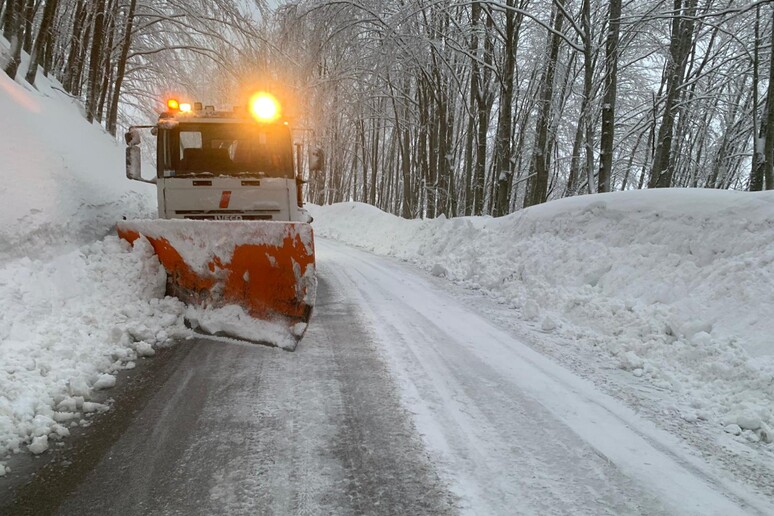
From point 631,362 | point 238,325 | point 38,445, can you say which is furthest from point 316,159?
point 38,445

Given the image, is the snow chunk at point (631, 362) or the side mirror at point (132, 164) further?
the side mirror at point (132, 164)

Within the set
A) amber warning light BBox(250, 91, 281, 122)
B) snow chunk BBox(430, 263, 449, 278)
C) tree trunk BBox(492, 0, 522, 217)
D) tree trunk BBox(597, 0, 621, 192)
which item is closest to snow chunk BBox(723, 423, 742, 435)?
amber warning light BBox(250, 91, 281, 122)

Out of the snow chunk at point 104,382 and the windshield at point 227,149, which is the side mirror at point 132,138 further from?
the snow chunk at point 104,382

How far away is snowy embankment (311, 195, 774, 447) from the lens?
380 centimetres

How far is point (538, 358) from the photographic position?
4449 millimetres

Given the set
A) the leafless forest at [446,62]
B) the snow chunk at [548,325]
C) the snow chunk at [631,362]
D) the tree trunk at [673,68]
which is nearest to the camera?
the snow chunk at [631,362]

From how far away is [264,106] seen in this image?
20.2 feet

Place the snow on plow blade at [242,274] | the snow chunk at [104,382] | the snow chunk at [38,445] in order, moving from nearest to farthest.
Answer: the snow chunk at [38,445] < the snow chunk at [104,382] < the snow on plow blade at [242,274]

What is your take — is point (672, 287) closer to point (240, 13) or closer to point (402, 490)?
point (402, 490)

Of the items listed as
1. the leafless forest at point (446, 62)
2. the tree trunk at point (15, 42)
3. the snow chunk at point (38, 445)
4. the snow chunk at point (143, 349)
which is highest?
the leafless forest at point (446, 62)

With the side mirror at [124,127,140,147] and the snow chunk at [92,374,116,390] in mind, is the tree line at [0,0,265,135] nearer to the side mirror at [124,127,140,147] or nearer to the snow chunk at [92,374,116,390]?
the side mirror at [124,127,140,147]

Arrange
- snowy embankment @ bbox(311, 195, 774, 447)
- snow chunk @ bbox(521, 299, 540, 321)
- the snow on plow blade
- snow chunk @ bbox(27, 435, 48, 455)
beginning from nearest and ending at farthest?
snow chunk @ bbox(27, 435, 48, 455) < snowy embankment @ bbox(311, 195, 774, 447) < the snow on plow blade < snow chunk @ bbox(521, 299, 540, 321)

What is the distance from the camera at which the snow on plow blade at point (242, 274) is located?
4742 millimetres

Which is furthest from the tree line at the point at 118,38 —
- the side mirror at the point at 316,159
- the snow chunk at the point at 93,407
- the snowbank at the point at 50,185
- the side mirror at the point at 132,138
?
the snow chunk at the point at 93,407
